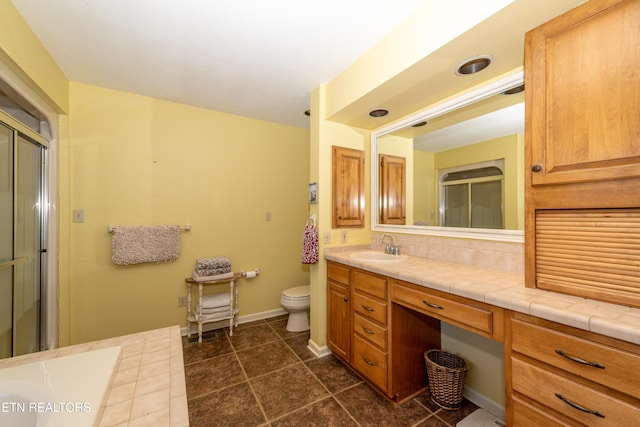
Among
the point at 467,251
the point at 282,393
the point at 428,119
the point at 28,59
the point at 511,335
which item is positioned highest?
the point at 28,59

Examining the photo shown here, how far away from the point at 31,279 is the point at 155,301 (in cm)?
89

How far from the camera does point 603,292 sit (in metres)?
1.00

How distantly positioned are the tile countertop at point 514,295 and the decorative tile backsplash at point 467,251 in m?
0.05

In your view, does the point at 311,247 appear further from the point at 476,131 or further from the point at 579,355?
the point at 579,355

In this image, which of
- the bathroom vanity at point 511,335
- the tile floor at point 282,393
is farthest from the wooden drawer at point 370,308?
the tile floor at point 282,393

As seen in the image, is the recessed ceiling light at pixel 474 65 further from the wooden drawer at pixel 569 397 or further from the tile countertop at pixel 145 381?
the tile countertop at pixel 145 381

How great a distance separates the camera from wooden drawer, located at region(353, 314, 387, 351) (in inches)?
65.8

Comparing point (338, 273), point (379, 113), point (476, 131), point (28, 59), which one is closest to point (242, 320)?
point (338, 273)

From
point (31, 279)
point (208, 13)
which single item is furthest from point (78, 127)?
point (208, 13)

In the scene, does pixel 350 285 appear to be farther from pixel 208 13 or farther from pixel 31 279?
pixel 31 279

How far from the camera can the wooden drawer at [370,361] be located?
65.8 inches

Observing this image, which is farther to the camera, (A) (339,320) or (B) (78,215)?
(B) (78,215)

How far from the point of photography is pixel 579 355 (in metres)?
0.88

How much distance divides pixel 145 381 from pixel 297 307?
1836mm
